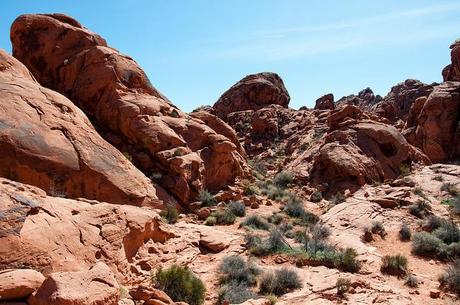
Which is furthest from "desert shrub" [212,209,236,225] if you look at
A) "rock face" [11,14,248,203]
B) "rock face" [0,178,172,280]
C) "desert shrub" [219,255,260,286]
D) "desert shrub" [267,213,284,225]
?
"rock face" [0,178,172,280]

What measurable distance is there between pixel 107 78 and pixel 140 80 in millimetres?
1878

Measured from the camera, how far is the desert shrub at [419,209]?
49.4ft

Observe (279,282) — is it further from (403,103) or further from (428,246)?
(403,103)

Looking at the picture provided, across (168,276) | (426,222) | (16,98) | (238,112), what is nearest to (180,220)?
(168,276)

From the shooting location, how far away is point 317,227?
1428 centimetres

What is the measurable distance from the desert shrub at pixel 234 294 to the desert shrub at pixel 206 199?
773 cm

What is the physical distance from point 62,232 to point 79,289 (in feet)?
8.38

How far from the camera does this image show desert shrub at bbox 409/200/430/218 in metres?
15.1

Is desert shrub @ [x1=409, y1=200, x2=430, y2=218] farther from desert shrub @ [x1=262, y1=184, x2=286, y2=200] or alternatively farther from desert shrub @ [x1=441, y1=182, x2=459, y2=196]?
desert shrub @ [x1=262, y1=184, x2=286, y2=200]

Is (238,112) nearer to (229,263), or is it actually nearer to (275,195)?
(275,195)

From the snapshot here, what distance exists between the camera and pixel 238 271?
32.6 ft

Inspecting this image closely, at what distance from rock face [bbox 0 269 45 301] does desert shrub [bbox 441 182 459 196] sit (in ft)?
57.3

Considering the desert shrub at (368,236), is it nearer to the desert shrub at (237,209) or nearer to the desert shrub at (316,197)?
the desert shrub at (237,209)

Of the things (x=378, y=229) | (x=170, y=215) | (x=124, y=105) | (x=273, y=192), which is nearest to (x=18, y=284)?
(x=170, y=215)
